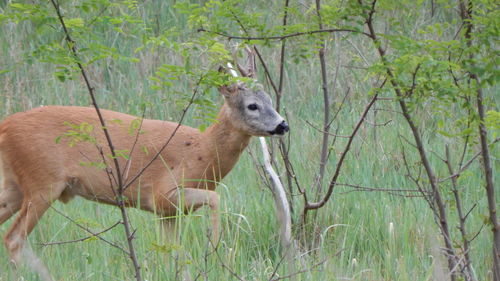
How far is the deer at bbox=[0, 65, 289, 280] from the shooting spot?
5.83 metres

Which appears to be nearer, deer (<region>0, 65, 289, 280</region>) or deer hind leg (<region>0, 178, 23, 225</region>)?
deer (<region>0, 65, 289, 280</region>)

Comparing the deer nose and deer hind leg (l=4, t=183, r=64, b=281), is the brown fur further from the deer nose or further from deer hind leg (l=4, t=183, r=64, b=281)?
the deer nose

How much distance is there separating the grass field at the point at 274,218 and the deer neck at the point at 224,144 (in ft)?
0.71

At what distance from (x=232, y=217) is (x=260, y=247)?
0.49 m

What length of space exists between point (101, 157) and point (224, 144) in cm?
87

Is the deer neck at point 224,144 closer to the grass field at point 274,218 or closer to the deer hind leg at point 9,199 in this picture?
the grass field at point 274,218

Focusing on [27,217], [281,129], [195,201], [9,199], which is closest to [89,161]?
[27,217]

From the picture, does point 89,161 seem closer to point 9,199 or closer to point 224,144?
point 9,199

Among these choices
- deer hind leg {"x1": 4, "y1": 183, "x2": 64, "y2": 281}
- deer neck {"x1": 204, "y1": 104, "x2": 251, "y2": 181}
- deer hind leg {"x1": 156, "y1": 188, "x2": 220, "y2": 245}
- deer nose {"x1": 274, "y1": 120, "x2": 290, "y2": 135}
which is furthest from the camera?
deer neck {"x1": 204, "y1": 104, "x2": 251, "y2": 181}

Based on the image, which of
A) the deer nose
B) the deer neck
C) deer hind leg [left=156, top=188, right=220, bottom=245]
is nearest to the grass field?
deer hind leg [left=156, top=188, right=220, bottom=245]

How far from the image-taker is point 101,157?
19.0 feet

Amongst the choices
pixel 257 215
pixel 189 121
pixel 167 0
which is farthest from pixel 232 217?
pixel 167 0

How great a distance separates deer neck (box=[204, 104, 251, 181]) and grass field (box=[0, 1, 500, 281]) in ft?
0.71

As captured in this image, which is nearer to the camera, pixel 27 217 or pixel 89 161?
pixel 27 217
